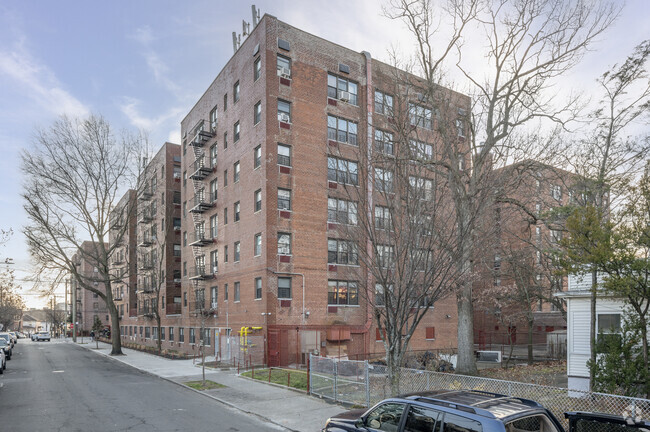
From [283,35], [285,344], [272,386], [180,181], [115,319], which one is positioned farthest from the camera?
[180,181]

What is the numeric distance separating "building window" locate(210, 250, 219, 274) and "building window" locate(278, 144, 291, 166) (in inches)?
403

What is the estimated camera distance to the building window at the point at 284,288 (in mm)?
27766

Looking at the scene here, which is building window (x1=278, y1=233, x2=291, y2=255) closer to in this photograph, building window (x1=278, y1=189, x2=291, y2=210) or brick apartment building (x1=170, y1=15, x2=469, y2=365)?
brick apartment building (x1=170, y1=15, x2=469, y2=365)

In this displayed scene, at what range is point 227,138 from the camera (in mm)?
34188

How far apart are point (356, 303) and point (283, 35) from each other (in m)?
18.1

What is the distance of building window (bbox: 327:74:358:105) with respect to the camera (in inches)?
1234

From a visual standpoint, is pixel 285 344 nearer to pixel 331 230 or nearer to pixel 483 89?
pixel 331 230

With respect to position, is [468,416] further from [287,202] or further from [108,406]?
[287,202]

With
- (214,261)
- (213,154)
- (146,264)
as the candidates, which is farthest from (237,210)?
(146,264)

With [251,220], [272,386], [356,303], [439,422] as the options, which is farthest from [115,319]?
[439,422]

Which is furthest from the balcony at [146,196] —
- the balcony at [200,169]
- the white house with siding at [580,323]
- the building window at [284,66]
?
the white house with siding at [580,323]

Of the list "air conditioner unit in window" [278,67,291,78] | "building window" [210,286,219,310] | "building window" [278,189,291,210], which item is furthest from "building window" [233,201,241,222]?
"air conditioner unit in window" [278,67,291,78]

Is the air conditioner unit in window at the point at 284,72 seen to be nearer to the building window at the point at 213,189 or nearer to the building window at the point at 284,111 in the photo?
the building window at the point at 284,111

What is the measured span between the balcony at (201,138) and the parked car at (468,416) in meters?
32.1
